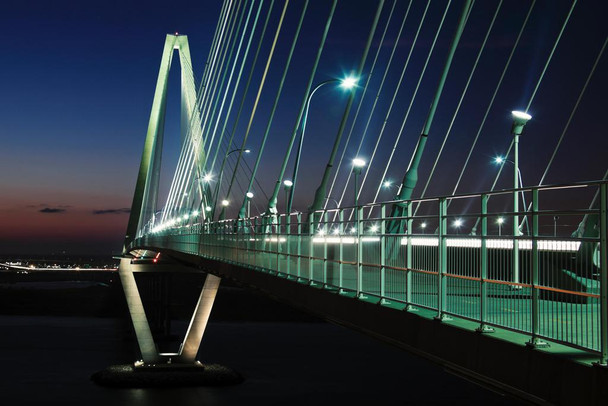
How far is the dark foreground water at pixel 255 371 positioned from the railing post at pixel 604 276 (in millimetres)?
26901

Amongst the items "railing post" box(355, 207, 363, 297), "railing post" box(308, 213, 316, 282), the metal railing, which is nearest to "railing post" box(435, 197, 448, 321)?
the metal railing

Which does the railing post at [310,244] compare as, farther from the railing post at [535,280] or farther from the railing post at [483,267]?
the railing post at [535,280]

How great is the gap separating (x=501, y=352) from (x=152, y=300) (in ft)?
201

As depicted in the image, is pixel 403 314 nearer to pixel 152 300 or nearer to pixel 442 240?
pixel 442 240

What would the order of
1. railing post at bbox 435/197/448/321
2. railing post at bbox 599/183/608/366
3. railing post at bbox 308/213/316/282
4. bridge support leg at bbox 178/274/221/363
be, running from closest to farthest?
railing post at bbox 599/183/608/366, railing post at bbox 435/197/448/321, railing post at bbox 308/213/316/282, bridge support leg at bbox 178/274/221/363

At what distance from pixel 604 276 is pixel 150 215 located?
167ft

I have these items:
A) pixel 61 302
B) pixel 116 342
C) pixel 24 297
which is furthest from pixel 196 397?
pixel 24 297

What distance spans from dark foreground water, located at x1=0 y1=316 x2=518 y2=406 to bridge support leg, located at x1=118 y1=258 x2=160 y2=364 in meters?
2.98

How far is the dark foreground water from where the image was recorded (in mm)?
37188

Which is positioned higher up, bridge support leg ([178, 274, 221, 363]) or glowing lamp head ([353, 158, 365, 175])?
glowing lamp head ([353, 158, 365, 175])

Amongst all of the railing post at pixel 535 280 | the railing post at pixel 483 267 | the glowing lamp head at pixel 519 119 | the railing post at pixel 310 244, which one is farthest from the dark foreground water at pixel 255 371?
the railing post at pixel 535 280

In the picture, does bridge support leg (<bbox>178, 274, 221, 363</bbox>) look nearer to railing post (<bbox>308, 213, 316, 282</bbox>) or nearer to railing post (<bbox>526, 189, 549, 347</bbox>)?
railing post (<bbox>308, 213, 316, 282</bbox>)

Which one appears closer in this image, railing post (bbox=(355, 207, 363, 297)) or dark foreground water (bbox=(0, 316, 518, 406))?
railing post (bbox=(355, 207, 363, 297))

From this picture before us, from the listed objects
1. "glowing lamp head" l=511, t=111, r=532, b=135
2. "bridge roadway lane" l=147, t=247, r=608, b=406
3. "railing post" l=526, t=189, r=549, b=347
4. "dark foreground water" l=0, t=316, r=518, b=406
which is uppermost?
"glowing lamp head" l=511, t=111, r=532, b=135
